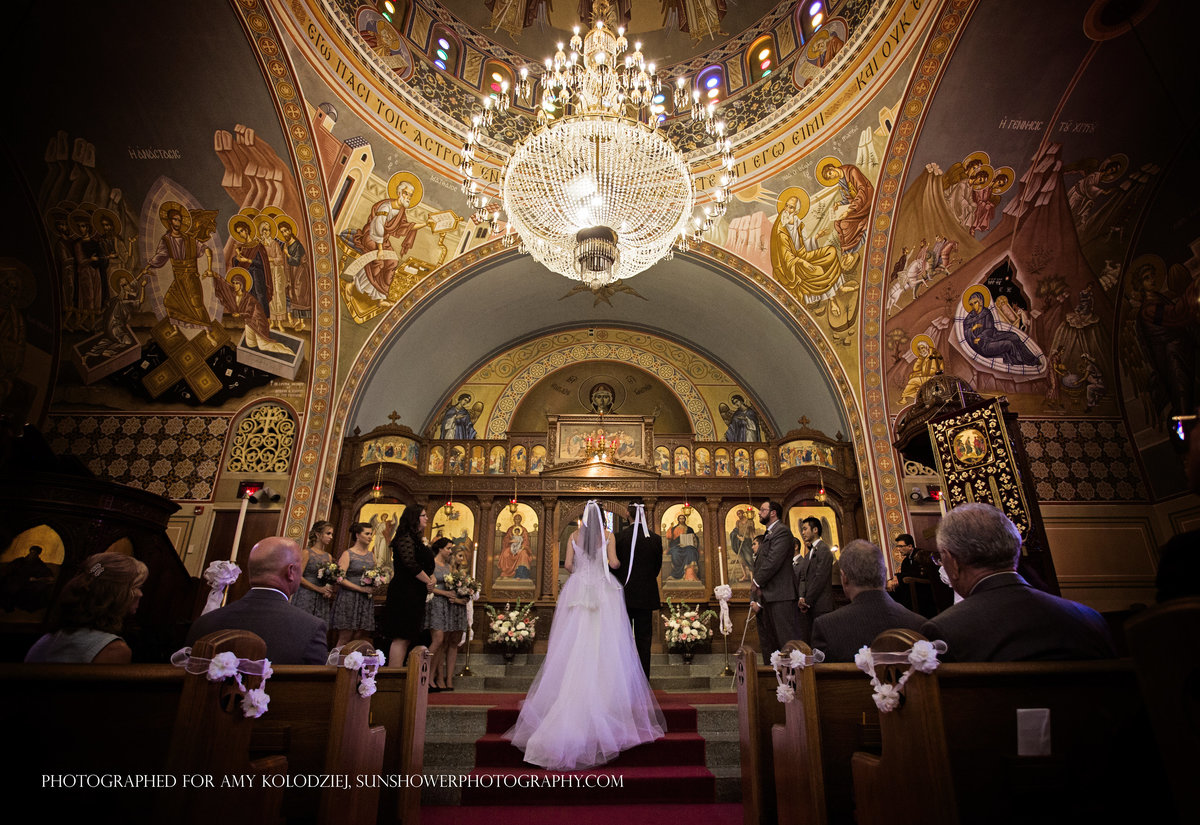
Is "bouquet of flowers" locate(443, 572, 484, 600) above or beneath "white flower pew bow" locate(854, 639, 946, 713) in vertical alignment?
above

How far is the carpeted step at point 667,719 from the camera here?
5.32 m

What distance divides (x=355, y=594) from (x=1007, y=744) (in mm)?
6533

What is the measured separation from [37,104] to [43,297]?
274cm

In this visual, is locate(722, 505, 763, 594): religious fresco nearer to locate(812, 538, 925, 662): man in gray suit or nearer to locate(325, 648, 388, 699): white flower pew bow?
locate(812, 538, 925, 662): man in gray suit

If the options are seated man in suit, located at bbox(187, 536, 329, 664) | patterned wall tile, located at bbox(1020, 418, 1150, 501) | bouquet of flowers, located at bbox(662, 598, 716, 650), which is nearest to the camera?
seated man in suit, located at bbox(187, 536, 329, 664)

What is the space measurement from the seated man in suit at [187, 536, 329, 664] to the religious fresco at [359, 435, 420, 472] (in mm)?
8823

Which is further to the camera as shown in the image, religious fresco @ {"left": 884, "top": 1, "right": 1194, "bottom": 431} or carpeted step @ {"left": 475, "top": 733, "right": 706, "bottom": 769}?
religious fresco @ {"left": 884, "top": 1, "right": 1194, "bottom": 431}

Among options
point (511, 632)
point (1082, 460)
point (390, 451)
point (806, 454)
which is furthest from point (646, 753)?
point (1082, 460)

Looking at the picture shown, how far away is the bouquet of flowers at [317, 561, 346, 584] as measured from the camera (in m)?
6.87

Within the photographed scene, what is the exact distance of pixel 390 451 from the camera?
11852 mm

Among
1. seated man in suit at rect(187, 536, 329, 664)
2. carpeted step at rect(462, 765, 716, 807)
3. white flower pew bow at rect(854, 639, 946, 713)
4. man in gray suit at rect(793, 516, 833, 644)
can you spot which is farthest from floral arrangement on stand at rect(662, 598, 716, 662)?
white flower pew bow at rect(854, 639, 946, 713)

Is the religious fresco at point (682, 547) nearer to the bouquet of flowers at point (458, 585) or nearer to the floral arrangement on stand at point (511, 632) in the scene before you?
the floral arrangement on stand at point (511, 632)

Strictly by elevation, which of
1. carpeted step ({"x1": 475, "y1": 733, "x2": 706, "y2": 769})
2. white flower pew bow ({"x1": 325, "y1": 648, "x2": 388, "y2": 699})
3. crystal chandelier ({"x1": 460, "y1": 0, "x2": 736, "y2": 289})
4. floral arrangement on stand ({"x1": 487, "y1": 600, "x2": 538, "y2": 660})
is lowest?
carpeted step ({"x1": 475, "y1": 733, "x2": 706, "y2": 769})

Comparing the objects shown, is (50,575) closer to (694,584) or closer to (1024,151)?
(694,584)
